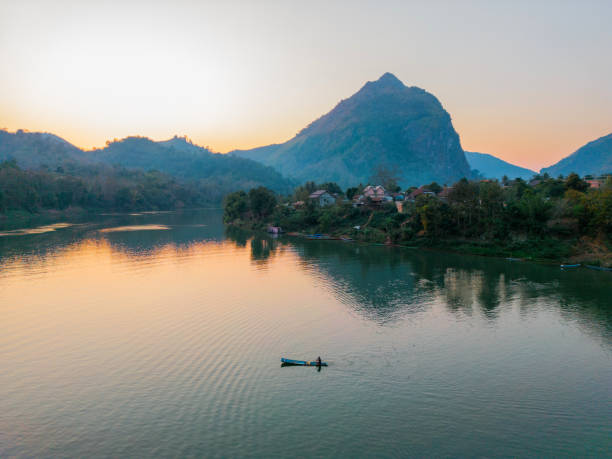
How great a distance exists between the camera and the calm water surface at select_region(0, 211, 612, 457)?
1496cm

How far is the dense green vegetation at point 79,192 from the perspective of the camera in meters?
117

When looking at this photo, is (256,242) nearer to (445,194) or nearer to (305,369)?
(445,194)

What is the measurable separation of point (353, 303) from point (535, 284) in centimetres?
2143

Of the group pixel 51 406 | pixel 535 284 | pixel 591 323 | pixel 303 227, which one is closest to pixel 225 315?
pixel 51 406

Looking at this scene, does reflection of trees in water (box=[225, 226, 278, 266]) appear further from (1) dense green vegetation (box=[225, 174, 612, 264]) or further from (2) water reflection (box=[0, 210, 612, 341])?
(1) dense green vegetation (box=[225, 174, 612, 264])

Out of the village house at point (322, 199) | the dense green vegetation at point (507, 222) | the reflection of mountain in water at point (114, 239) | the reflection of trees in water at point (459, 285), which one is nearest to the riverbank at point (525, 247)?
the dense green vegetation at point (507, 222)

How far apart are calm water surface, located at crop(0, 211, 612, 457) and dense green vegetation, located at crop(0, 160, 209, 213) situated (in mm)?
95947

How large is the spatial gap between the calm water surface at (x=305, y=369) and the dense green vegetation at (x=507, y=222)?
877 cm

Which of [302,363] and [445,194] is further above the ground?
[445,194]

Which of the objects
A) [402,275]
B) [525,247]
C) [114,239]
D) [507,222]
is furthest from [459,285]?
[114,239]

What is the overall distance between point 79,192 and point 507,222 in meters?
148

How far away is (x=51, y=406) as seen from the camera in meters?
17.1

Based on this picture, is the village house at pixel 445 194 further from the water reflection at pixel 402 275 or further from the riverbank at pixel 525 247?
the water reflection at pixel 402 275

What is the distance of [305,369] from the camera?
20328 millimetres
